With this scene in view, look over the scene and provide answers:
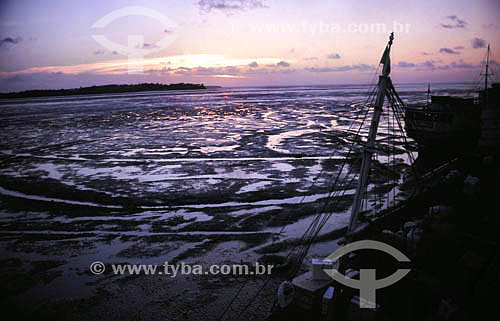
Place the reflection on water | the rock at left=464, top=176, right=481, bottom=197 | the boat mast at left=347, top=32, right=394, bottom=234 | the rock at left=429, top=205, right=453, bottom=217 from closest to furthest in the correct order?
the boat mast at left=347, top=32, right=394, bottom=234
the rock at left=429, top=205, right=453, bottom=217
the reflection on water
the rock at left=464, top=176, right=481, bottom=197

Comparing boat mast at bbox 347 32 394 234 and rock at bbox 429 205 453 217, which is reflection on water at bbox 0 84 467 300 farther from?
rock at bbox 429 205 453 217

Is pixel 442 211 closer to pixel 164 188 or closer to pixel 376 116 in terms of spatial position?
pixel 376 116

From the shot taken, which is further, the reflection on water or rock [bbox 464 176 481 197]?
rock [bbox 464 176 481 197]

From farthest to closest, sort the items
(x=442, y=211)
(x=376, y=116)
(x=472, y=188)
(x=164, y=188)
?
(x=164, y=188) → (x=472, y=188) → (x=442, y=211) → (x=376, y=116)

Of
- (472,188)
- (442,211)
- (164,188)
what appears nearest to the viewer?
(442,211)

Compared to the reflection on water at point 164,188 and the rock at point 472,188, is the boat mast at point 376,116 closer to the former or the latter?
the reflection on water at point 164,188

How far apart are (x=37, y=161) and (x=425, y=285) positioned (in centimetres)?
2692

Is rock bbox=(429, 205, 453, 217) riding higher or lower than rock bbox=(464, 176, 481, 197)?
lower

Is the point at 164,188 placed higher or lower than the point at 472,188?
lower

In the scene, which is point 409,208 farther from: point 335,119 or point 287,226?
point 335,119

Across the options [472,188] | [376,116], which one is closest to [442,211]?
[472,188]

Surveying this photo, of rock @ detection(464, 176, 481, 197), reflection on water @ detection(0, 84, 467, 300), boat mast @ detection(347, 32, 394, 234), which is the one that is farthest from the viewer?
rock @ detection(464, 176, 481, 197)

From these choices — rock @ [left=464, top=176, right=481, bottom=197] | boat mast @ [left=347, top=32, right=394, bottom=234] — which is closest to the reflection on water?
boat mast @ [left=347, top=32, right=394, bottom=234]

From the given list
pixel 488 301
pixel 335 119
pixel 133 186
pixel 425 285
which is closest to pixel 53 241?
pixel 133 186
